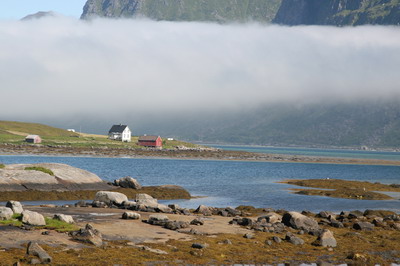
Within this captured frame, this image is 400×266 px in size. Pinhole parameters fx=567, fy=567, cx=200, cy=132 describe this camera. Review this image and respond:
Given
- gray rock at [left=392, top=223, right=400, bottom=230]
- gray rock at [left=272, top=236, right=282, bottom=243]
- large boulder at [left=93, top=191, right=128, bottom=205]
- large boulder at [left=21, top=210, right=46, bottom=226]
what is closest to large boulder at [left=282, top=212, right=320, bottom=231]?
gray rock at [left=272, top=236, right=282, bottom=243]

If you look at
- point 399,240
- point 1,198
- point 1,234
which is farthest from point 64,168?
point 399,240

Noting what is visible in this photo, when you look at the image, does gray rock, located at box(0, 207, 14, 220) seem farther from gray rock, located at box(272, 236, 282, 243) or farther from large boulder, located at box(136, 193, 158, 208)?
gray rock, located at box(272, 236, 282, 243)

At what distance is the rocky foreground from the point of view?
31438 millimetres

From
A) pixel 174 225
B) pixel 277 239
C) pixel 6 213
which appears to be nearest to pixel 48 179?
pixel 6 213

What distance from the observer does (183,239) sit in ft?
122

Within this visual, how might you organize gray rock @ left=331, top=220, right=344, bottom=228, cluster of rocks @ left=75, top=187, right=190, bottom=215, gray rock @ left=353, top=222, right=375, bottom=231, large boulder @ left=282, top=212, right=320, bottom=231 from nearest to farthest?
large boulder @ left=282, top=212, right=320, bottom=231, gray rock @ left=353, top=222, right=375, bottom=231, gray rock @ left=331, top=220, right=344, bottom=228, cluster of rocks @ left=75, top=187, right=190, bottom=215

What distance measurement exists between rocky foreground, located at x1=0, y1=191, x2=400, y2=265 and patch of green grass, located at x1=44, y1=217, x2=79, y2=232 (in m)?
0.35

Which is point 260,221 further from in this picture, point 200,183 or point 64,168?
point 200,183

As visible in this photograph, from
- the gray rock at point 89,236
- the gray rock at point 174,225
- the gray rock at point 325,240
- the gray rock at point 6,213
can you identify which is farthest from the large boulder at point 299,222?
the gray rock at point 6,213

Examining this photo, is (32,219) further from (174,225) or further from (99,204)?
(99,204)

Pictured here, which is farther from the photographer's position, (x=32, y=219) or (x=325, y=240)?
(x=325, y=240)

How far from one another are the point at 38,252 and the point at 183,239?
1055 cm

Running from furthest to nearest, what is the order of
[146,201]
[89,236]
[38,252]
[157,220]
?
1. [146,201]
2. [157,220]
3. [89,236]
4. [38,252]

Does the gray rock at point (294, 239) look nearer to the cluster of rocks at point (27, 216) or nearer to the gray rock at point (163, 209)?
the gray rock at point (163, 209)
